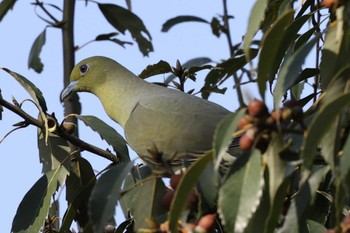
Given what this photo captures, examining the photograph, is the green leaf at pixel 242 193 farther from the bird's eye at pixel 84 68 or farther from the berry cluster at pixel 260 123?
the bird's eye at pixel 84 68

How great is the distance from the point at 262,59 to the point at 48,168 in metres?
1.41

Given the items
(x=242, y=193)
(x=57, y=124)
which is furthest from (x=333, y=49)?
(x=57, y=124)

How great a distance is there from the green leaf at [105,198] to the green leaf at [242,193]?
267 millimetres

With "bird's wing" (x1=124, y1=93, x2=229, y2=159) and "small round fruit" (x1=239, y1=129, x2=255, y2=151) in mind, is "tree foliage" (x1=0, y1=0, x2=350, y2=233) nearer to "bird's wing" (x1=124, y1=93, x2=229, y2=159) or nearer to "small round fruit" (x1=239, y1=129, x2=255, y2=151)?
"small round fruit" (x1=239, y1=129, x2=255, y2=151)

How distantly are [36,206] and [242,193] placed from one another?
1.16 m

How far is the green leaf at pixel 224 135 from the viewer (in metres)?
1.96

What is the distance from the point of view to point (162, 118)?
377 centimetres

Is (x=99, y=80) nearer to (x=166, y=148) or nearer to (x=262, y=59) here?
(x=166, y=148)

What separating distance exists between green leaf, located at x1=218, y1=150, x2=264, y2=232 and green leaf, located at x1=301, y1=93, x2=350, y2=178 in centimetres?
11

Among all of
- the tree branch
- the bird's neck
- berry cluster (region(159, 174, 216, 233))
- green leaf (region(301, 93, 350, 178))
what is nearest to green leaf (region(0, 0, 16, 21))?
the bird's neck

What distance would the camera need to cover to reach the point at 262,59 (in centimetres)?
218

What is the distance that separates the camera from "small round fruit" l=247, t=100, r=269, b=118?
198cm

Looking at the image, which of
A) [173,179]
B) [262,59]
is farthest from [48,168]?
[262,59]

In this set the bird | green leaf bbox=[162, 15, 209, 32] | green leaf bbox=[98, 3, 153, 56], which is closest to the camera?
the bird
